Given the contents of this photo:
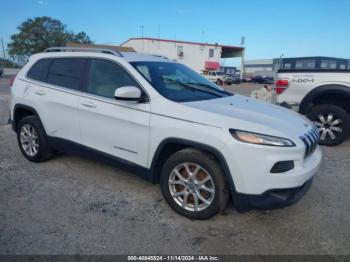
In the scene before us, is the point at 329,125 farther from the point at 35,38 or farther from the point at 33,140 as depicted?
the point at 35,38

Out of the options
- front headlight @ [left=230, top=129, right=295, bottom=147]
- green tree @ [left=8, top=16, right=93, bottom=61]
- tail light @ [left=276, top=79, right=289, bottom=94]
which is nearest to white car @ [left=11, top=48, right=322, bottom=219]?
front headlight @ [left=230, top=129, right=295, bottom=147]

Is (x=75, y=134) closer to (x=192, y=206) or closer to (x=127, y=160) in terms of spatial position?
(x=127, y=160)

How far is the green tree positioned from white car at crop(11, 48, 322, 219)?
5504 cm

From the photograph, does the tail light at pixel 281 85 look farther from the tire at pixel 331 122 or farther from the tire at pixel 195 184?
the tire at pixel 195 184

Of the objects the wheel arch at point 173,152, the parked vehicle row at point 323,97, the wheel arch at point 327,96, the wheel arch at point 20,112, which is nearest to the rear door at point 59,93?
the wheel arch at point 20,112

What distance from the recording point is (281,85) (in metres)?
6.48

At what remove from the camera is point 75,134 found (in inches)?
160

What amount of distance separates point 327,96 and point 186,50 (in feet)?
143

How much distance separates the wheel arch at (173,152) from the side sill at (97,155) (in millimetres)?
109

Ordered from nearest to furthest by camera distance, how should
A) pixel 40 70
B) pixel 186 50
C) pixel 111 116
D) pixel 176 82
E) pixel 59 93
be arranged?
1. pixel 111 116
2. pixel 176 82
3. pixel 59 93
4. pixel 40 70
5. pixel 186 50

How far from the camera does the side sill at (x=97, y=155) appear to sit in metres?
3.52

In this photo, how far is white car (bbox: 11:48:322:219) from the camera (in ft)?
9.25

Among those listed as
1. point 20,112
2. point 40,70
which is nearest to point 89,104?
point 40,70

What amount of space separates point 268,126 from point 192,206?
117 centimetres
